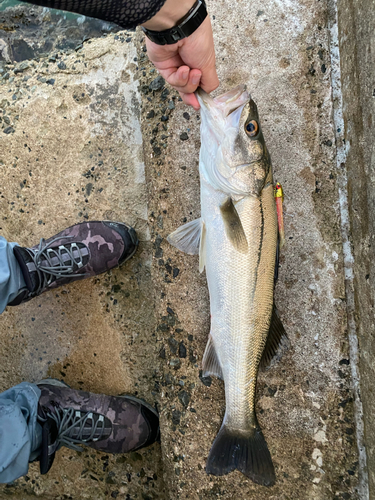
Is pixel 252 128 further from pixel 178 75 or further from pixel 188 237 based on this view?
pixel 188 237

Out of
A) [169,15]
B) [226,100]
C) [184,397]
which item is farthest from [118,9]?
[184,397]

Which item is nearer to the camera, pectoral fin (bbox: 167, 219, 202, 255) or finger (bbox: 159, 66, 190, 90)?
finger (bbox: 159, 66, 190, 90)

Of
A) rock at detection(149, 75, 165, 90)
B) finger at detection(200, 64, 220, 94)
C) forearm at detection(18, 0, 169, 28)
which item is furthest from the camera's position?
rock at detection(149, 75, 165, 90)

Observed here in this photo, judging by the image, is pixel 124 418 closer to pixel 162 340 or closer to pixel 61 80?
pixel 162 340

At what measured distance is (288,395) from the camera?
2.30m

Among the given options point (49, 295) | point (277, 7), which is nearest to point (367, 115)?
point (277, 7)

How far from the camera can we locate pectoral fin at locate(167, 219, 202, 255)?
223 cm

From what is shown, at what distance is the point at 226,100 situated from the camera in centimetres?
196

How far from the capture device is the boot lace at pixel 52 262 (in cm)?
267

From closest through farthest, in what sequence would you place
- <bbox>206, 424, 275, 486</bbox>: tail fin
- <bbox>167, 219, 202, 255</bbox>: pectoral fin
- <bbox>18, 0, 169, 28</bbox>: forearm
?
<bbox>18, 0, 169, 28</bbox>: forearm → <bbox>206, 424, 275, 486</bbox>: tail fin → <bbox>167, 219, 202, 255</bbox>: pectoral fin

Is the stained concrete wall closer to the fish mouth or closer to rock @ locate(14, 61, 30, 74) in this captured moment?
the fish mouth

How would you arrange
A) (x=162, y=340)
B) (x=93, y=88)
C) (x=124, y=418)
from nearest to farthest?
(x=162, y=340)
(x=124, y=418)
(x=93, y=88)

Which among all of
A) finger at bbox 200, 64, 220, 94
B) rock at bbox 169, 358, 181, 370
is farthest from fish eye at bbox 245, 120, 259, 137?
rock at bbox 169, 358, 181, 370

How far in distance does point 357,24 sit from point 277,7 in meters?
0.61
